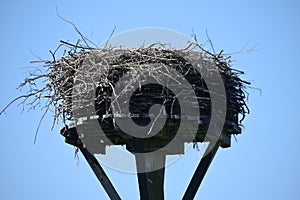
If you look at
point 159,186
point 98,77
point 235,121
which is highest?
point 98,77

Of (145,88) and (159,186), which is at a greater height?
(145,88)

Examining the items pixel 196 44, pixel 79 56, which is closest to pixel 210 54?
pixel 196 44

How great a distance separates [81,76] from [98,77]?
240 millimetres

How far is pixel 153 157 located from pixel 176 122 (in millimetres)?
924

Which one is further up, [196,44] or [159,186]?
[196,44]

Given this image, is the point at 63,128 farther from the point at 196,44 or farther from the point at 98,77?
the point at 196,44

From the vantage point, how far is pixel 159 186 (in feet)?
35.5

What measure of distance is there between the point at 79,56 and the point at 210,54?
5.03 feet

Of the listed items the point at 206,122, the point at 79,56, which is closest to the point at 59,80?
the point at 79,56

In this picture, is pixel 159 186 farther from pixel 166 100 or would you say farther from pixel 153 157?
pixel 166 100

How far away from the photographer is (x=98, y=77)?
9852mm

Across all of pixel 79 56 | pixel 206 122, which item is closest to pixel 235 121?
pixel 206 122

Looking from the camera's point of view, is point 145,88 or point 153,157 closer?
point 145,88

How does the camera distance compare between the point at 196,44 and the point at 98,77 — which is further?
the point at 196,44
